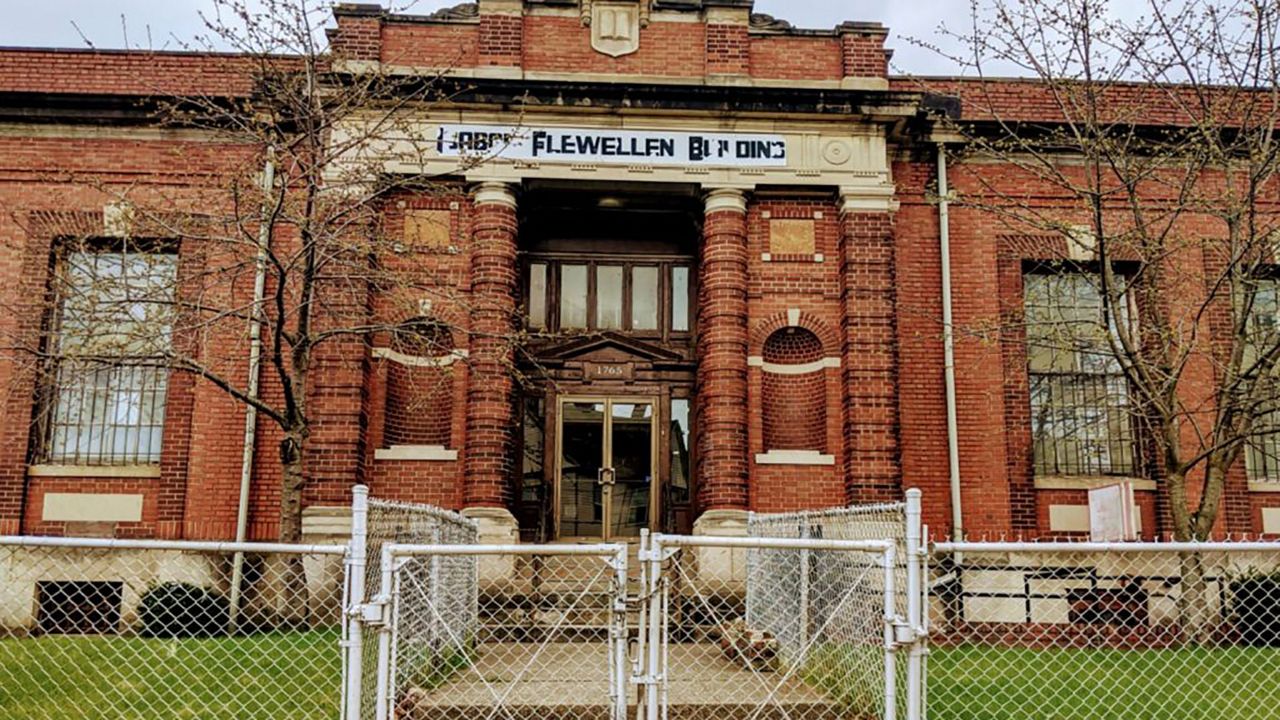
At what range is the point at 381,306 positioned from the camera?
1446 centimetres

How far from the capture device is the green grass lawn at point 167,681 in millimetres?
7367

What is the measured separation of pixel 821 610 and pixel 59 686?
553 cm

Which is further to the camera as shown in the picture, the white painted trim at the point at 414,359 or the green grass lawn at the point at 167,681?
the white painted trim at the point at 414,359

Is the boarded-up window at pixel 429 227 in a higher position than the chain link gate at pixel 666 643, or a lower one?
higher

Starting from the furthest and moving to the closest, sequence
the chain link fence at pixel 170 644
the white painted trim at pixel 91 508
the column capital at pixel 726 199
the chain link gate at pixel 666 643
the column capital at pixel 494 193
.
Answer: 1. the column capital at pixel 726 199
2. the column capital at pixel 494 193
3. the white painted trim at pixel 91 508
4. the chain link fence at pixel 170 644
5. the chain link gate at pixel 666 643

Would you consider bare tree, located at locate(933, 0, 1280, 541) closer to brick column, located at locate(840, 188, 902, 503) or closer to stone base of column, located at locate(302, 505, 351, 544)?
brick column, located at locate(840, 188, 902, 503)

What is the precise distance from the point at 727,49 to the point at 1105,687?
9.80 metres

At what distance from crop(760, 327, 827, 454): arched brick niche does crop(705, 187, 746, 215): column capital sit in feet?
5.90

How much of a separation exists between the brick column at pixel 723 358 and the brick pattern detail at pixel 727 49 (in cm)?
177

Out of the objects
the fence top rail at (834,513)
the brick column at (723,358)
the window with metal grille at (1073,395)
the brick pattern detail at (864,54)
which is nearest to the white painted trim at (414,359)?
the brick column at (723,358)

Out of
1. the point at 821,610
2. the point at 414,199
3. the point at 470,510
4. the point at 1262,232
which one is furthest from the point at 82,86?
the point at 1262,232

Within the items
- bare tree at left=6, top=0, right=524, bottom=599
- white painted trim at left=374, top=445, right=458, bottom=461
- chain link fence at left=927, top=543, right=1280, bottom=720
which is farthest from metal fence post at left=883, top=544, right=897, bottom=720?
white painted trim at left=374, top=445, right=458, bottom=461

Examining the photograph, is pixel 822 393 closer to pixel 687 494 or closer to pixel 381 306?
pixel 687 494

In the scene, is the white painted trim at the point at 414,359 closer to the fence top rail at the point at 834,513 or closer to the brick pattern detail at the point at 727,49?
the brick pattern detail at the point at 727,49
